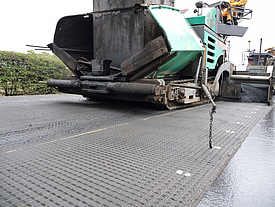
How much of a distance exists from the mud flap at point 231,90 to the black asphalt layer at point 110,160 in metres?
3.43

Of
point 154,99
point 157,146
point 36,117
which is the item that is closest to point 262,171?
point 157,146

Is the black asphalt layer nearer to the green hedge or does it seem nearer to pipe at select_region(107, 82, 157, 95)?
pipe at select_region(107, 82, 157, 95)

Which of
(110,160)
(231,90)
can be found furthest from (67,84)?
(231,90)

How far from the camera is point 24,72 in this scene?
7.54 meters

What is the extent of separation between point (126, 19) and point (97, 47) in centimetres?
104

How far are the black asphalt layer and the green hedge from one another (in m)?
4.35

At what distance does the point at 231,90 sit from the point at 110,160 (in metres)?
5.67

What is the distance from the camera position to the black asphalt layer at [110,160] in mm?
1382

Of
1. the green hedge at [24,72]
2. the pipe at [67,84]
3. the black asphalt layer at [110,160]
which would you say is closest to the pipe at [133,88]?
the black asphalt layer at [110,160]

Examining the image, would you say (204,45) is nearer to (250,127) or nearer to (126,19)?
(126,19)

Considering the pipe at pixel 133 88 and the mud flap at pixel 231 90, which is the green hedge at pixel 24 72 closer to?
the pipe at pixel 133 88

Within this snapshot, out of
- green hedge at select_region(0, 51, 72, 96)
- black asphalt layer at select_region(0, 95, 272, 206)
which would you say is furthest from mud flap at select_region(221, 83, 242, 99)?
green hedge at select_region(0, 51, 72, 96)

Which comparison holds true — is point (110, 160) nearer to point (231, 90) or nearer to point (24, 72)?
point (231, 90)

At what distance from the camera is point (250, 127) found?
10.9ft
